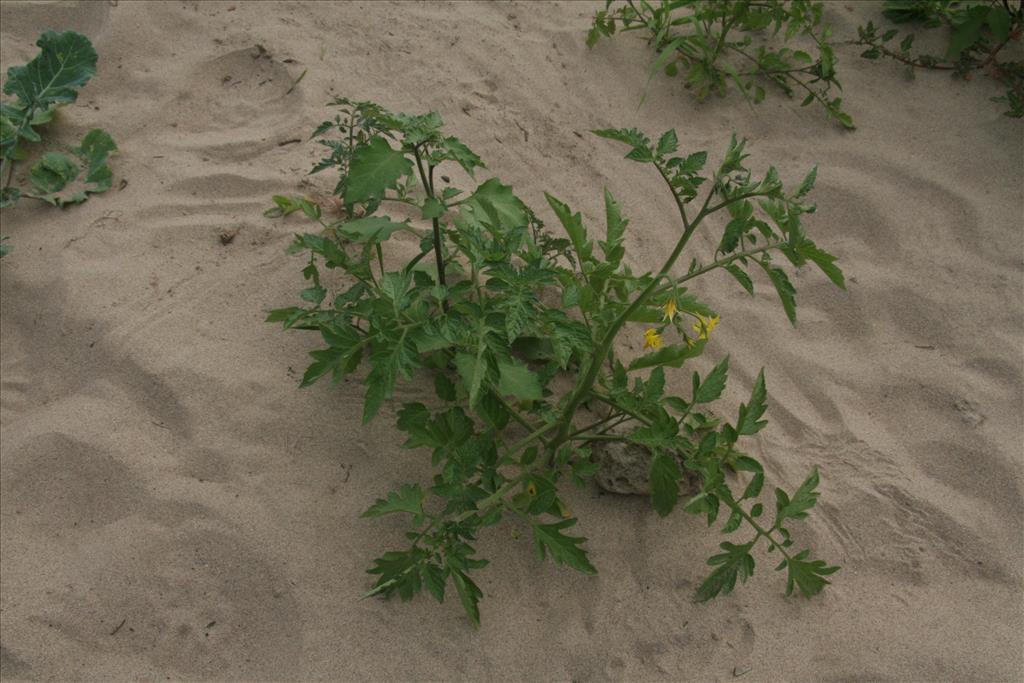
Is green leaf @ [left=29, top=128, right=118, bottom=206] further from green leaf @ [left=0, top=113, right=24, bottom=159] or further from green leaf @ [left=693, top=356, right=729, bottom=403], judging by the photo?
green leaf @ [left=693, top=356, right=729, bottom=403]

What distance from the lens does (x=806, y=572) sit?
7.21 ft

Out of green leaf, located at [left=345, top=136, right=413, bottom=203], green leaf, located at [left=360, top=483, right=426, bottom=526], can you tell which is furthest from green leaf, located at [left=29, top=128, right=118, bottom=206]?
green leaf, located at [left=360, top=483, right=426, bottom=526]

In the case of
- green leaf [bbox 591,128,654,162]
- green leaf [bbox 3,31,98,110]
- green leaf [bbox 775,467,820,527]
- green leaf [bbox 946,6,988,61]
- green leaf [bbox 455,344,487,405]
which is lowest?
green leaf [bbox 775,467,820,527]

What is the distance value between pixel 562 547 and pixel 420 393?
2.31 ft

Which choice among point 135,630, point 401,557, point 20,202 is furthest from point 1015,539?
point 20,202

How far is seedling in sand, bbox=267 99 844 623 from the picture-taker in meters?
1.92

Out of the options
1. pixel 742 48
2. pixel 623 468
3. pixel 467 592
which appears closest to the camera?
pixel 467 592

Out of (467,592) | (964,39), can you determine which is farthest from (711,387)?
(964,39)

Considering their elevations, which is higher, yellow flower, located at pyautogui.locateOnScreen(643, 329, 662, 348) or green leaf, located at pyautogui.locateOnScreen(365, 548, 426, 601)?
yellow flower, located at pyautogui.locateOnScreen(643, 329, 662, 348)

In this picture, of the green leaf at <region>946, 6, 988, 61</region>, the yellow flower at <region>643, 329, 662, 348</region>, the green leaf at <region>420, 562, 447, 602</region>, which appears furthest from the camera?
the green leaf at <region>946, 6, 988, 61</region>

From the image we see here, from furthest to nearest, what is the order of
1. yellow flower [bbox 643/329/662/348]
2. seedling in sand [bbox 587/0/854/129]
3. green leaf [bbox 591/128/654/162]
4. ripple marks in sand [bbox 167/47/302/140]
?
seedling in sand [bbox 587/0/854/129], ripple marks in sand [bbox 167/47/302/140], yellow flower [bbox 643/329/662/348], green leaf [bbox 591/128/654/162]

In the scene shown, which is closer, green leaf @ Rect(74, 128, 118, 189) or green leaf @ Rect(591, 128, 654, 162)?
green leaf @ Rect(591, 128, 654, 162)

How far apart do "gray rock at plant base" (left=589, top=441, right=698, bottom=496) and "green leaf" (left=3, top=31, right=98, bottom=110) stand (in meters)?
2.35

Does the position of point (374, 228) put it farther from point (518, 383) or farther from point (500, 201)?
point (518, 383)
